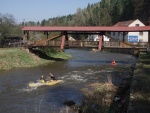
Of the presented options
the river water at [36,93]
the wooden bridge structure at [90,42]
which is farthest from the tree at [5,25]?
the river water at [36,93]

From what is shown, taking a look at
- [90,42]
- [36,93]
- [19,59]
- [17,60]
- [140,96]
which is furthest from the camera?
[90,42]

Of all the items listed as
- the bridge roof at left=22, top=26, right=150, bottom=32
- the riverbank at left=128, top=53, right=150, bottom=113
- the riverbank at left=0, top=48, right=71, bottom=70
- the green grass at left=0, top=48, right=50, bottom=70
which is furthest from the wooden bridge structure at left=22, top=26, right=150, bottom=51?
the riverbank at left=128, top=53, right=150, bottom=113

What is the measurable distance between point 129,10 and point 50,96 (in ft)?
272

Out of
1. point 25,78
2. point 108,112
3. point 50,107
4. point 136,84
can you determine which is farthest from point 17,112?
point 25,78

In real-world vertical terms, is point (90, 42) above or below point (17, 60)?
above

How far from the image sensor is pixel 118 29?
40.1m

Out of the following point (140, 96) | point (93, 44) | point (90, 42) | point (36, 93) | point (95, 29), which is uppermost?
point (95, 29)

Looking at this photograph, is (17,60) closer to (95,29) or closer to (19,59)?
(19,59)

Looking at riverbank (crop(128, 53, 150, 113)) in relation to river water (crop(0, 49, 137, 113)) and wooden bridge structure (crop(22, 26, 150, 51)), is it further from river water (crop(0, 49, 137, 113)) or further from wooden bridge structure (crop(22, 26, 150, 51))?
wooden bridge structure (crop(22, 26, 150, 51))

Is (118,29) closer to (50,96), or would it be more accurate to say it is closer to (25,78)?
(25,78)

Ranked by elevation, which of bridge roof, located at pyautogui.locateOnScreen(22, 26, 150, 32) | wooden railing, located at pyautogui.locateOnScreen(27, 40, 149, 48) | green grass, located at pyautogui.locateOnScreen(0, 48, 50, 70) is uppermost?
bridge roof, located at pyautogui.locateOnScreen(22, 26, 150, 32)

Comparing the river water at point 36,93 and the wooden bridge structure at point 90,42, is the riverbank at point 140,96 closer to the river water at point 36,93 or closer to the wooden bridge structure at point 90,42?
the river water at point 36,93

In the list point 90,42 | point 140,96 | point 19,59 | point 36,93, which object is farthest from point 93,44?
point 140,96

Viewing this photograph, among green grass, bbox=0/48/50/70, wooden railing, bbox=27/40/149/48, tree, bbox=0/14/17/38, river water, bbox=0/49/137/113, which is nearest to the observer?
river water, bbox=0/49/137/113
